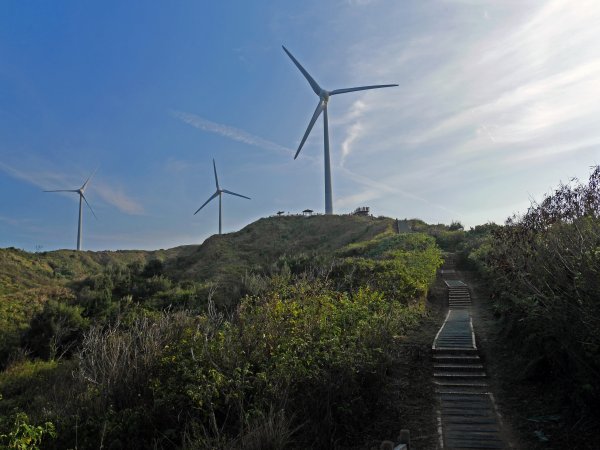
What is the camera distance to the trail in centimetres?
917

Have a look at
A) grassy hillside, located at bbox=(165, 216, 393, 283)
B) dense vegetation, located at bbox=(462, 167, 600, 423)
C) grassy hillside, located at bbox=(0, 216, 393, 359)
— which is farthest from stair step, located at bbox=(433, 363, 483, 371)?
grassy hillside, located at bbox=(165, 216, 393, 283)

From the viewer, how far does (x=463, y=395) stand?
38.3 feet

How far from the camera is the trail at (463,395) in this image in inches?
361

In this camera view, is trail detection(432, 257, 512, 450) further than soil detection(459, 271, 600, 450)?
Yes

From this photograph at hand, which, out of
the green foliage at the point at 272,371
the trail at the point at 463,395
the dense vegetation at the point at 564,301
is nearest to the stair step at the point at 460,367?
the trail at the point at 463,395

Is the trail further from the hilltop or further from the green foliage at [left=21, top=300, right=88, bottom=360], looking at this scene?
the hilltop

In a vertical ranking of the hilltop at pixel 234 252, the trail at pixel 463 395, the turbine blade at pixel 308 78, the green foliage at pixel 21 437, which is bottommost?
the trail at pixel 463 395

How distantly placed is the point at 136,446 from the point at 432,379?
8.04 meters

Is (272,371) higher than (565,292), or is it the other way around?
(565,292)

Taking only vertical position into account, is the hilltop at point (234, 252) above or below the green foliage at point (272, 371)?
above

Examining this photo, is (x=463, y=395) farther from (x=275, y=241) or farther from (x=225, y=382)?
(x=275, y=241)

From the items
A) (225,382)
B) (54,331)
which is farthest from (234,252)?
(225,382)

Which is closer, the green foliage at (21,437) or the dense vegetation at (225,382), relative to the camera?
the green foliage at (21,437)

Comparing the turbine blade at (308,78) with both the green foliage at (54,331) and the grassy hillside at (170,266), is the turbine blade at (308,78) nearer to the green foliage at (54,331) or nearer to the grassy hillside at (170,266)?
the grassy hillside at (170,266)
